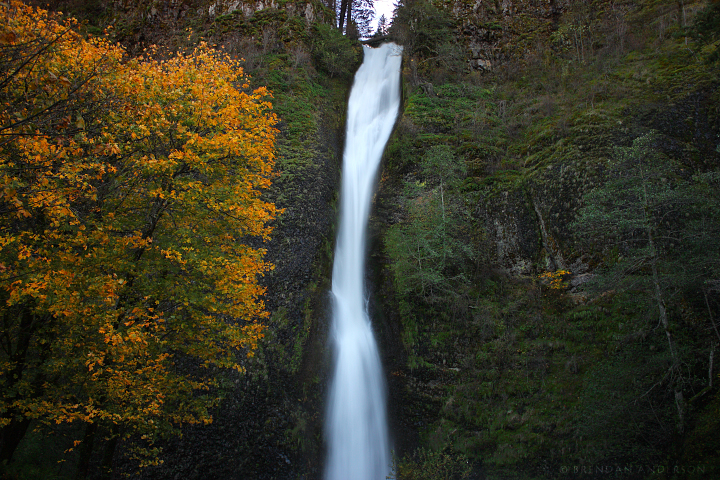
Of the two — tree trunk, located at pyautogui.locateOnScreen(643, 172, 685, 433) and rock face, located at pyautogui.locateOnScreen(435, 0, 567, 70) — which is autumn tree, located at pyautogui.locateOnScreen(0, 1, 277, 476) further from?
rock face, located at pyautogui.locateOnScreen(435, 0, 567, 70)

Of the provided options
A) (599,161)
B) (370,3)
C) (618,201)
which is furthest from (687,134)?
(370,3)

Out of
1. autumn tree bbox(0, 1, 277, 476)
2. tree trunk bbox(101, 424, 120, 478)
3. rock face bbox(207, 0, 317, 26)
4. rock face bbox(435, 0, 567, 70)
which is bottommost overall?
tree trunk bbox(101, 424, 120, 478)

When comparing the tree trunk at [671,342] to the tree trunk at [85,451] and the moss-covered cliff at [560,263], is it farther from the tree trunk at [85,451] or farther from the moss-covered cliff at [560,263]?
the tree trunk at [85,451]

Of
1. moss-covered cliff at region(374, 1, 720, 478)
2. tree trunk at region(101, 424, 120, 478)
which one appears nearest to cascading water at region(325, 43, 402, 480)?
moss-covered cliff at region(374, 1, 720, 478)

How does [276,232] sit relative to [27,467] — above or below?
above

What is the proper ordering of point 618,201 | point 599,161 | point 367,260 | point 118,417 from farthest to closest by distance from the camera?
point 367,260 → point 599,161 → point 618,201 → point 118,417

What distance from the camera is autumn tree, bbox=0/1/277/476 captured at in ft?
21.5

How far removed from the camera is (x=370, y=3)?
37.9 metres

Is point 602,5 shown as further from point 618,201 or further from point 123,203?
point 123,203

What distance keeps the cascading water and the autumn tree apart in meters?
6.95

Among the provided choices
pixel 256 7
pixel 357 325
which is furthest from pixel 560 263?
pixel 256 7

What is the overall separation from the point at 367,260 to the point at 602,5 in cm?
2238

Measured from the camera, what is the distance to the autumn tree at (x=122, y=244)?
A: 21.5 ft

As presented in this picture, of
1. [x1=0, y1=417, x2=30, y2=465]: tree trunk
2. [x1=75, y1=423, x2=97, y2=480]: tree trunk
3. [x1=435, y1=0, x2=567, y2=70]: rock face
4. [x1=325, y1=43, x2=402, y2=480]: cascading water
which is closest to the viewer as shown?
[x1=0, y1=417, x2=30, y2=465]: tree trunk
